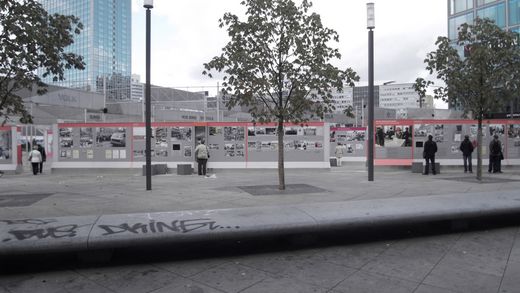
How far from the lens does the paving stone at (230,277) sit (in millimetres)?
4246

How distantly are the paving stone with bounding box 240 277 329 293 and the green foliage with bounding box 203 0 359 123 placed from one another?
6262 mm

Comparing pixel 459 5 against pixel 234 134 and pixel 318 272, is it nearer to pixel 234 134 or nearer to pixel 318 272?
pixel 234 134

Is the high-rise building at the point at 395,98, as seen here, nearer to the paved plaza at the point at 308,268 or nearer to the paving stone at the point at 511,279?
the paved plaza at the point at 308,268

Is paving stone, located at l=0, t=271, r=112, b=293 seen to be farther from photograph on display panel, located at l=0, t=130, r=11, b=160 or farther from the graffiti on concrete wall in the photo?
photograph on display panel, located at l=0, t=130, r=11, b=160

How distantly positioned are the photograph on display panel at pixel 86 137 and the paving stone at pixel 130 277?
550 inches

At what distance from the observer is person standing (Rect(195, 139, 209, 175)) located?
51.8 ft

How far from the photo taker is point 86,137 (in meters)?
17.6

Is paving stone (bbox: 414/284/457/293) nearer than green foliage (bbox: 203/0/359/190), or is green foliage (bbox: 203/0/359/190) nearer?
paving stone (bbox: 414/284/457/293)

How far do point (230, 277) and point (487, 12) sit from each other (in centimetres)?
4341

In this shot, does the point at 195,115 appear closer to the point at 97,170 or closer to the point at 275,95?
the point at 97,170

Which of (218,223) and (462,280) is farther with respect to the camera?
(218,223)

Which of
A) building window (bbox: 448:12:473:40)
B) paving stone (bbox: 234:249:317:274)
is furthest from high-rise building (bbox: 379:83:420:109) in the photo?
paving stone (bbox: 234:249:317:274)

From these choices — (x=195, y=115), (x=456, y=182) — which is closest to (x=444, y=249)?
(x=456, y=182)

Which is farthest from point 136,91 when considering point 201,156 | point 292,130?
point 292,130
